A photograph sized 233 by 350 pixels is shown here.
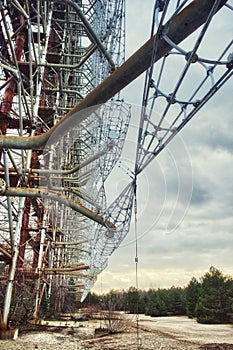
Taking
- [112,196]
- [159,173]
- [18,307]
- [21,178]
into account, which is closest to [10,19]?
[21,178]

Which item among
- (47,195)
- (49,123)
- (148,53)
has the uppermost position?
(49,123)

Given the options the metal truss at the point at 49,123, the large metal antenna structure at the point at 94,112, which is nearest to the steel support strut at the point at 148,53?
the large metal antenna structure at the point at 94,112

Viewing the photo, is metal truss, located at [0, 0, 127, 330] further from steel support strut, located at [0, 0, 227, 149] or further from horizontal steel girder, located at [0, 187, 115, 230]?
steel support strut, located at [0, 0, 227, 149]

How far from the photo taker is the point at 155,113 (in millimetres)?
3365

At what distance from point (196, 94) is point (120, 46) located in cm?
659

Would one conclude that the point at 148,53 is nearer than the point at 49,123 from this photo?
Yes

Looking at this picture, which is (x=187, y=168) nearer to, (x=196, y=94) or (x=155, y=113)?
(x=155, y=113)

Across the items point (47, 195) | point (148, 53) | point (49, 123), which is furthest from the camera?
point (49, 123)

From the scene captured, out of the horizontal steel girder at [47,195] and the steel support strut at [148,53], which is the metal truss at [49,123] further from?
the steel support strut at [148,53]

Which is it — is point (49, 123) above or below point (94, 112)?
above

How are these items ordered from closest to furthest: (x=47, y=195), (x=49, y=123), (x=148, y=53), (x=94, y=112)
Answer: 1. (x=148, y=53)
2. (x=94, y=112)
3. (x=47, y=195)
4. (x=49, y=123)

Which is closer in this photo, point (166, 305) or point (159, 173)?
point (159, 173)

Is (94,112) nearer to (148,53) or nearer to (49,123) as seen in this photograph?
(148,53)

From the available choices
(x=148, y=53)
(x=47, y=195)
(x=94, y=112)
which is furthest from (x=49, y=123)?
(x=148, y=53)
